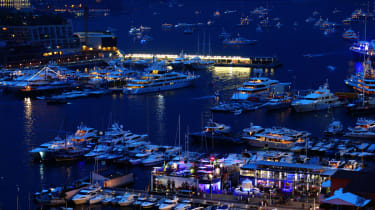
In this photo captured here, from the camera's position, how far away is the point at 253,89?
21.2 meters

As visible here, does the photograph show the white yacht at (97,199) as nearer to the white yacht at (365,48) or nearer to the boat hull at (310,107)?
the boat hull at (310,107)

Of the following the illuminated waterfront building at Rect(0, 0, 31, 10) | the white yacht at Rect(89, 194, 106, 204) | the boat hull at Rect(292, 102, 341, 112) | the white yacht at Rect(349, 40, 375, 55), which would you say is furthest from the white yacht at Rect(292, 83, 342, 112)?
the illuminated waterfront building at Rect(0, 0, 31, 10)

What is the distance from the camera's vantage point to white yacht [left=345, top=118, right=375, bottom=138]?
15.1m

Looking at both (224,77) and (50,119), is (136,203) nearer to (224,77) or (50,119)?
(50,119)

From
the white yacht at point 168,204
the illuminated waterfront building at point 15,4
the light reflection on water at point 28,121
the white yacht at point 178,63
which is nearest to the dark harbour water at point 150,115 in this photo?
the light reflection on water at point 28,121

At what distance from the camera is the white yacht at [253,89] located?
2080 cm

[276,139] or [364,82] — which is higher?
[364,82]

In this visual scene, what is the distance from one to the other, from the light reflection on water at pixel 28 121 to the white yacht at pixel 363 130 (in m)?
7.46

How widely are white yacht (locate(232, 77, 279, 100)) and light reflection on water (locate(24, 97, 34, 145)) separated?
6280 millimetres

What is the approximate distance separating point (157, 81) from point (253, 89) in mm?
4063

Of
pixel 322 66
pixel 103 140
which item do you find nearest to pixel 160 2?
pixel 322 66

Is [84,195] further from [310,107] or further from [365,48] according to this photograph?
[365,48]

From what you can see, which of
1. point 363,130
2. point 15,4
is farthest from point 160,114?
point 15,4

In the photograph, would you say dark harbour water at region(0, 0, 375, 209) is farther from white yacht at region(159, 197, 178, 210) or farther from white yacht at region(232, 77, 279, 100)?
white yacht at region(159, 197, 178, 210)
